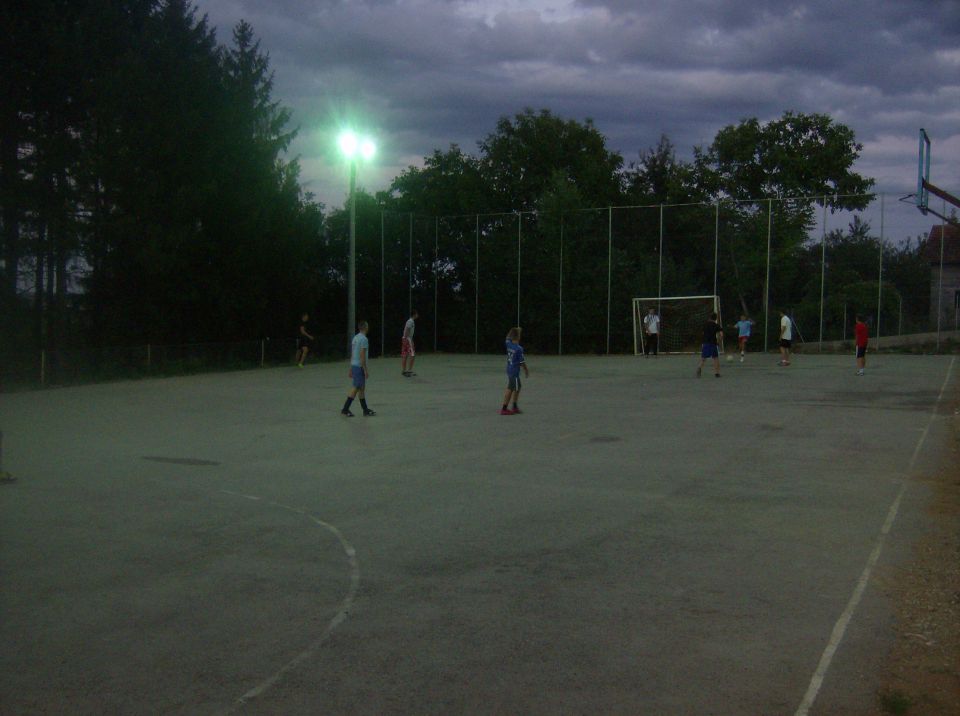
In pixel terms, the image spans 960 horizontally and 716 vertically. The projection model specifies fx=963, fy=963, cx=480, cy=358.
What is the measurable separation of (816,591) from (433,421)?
1086 centimetres

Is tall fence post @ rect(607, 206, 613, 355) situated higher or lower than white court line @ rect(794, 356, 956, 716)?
higher

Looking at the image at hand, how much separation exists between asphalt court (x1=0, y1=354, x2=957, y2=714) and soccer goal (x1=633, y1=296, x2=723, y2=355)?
23.5 m

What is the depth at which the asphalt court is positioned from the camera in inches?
207

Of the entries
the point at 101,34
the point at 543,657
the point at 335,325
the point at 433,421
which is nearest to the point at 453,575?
the point at 543,657

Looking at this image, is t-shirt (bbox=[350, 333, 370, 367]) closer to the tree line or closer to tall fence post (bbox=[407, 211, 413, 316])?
the tree line

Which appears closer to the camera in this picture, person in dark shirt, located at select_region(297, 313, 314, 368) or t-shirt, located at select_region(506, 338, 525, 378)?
t-shirt, located at select_region(506, 338, 525, 378)

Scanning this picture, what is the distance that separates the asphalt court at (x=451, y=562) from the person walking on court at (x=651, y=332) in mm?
21532

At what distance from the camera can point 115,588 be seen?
6977mm

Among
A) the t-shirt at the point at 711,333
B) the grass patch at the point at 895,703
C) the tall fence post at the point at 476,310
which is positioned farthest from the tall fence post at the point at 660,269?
the grass patch at the point at 895,703

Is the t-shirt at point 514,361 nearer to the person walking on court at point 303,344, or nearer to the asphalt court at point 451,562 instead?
the asphalt court at point 451,562

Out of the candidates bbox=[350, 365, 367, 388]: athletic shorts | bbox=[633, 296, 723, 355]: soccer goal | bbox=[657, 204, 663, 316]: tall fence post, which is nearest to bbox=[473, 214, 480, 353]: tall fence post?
bbox=[633, 296, 723, 355]: soccer goal

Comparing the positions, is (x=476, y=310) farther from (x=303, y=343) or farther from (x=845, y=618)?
(x=845, y=618)

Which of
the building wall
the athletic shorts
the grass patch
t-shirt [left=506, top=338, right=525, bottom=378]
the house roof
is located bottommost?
the grass patch

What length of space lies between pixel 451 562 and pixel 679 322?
34284 mm
